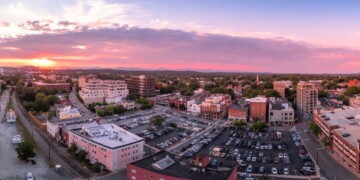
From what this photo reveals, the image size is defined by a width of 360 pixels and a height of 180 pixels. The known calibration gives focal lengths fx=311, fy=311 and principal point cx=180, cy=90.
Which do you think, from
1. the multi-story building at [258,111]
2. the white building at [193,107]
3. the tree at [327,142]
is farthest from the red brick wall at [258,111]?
the tree at [327,142]

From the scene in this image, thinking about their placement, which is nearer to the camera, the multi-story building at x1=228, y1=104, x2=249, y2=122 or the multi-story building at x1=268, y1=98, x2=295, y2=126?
the multi-story building at x1=268, y1=98, x2=295, y2=126

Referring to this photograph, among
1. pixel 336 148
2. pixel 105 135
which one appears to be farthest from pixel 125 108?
pixel 336 148

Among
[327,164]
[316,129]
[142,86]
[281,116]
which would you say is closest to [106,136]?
[327,164]

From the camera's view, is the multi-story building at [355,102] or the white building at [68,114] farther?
the multi-story building at [355,102]

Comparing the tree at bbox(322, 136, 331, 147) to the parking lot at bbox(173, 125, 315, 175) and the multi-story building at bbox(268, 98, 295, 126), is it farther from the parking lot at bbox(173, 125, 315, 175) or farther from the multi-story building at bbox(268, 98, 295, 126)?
the multi-story building at bbox(268, 98, 295, 126)

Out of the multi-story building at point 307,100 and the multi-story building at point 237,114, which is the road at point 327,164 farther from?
the multi-story building at point 307,100

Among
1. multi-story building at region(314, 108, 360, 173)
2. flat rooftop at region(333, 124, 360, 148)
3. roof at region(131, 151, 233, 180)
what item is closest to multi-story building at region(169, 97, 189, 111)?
multi-story building at region(314, 108, 360, 173)
